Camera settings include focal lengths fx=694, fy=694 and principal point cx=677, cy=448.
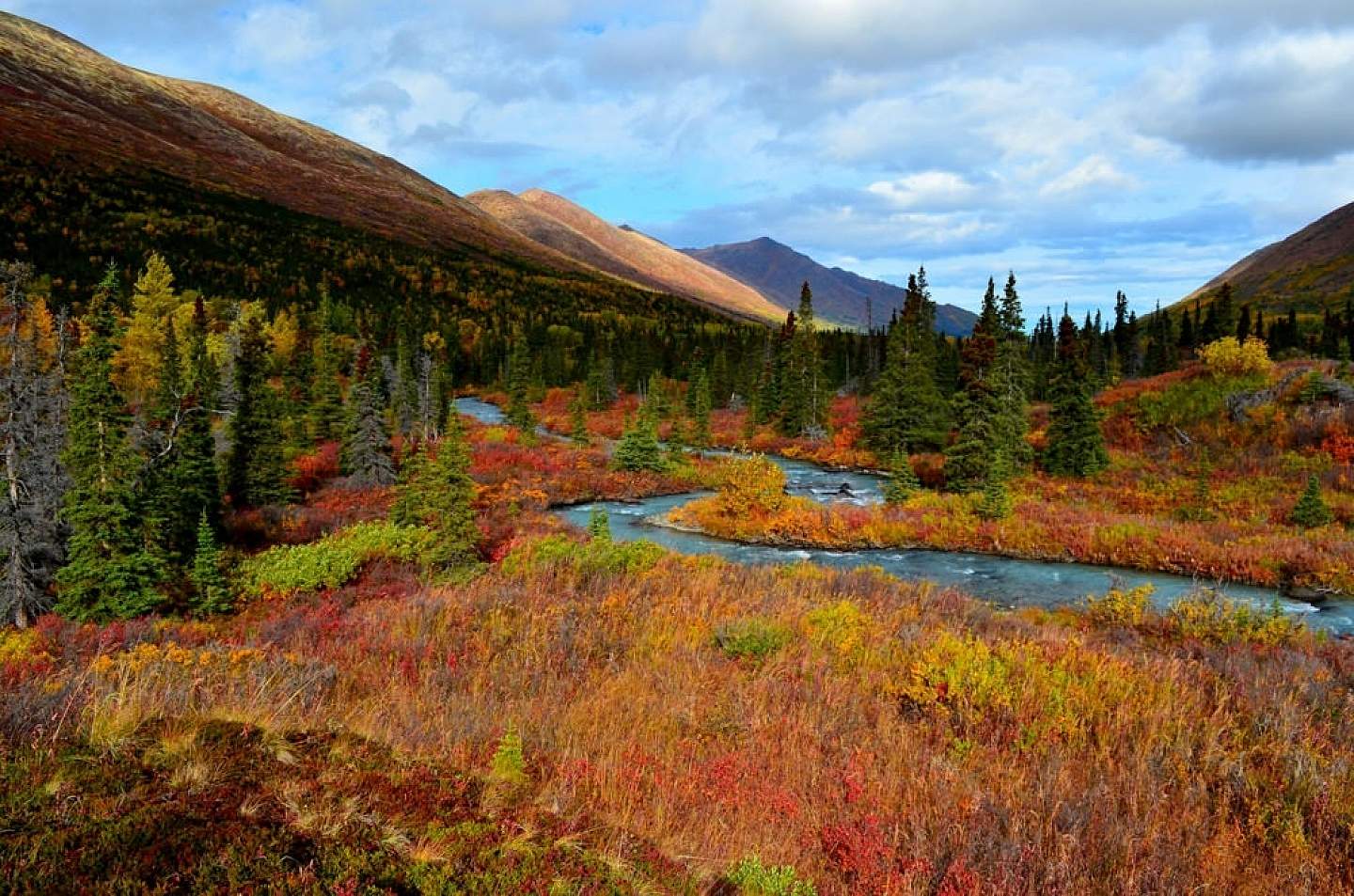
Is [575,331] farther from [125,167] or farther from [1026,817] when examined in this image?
[1026,817]

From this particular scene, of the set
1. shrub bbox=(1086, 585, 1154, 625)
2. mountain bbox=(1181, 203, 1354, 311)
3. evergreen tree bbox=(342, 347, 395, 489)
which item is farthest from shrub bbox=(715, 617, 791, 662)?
mountain bbox=(1181, 203, 1354, 311)

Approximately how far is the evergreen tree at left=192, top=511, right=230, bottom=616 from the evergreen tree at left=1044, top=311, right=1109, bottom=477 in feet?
115

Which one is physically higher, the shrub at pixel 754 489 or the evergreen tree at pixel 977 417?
the evergreen tree at pixel 977 417

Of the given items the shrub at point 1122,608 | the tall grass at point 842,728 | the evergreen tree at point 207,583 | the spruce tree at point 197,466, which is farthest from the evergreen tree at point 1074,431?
the spruce tree at point 197,466

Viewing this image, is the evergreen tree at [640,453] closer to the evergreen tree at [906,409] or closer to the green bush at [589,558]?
the evergreen tree at [906,409]

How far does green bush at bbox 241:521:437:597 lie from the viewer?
50.4 feet

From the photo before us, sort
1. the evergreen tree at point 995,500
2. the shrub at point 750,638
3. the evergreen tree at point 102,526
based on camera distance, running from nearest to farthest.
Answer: the shrub at point 750,638 → the evergreen tree at point 102,526 → the evergreen tree at point 995,500

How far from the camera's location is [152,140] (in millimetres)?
145625

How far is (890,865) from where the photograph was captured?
4.04 metres

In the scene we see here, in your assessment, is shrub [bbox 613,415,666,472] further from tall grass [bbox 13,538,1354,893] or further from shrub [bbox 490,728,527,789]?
shrub [bbox 490,728,527,789]

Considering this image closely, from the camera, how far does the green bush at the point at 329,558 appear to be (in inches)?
605

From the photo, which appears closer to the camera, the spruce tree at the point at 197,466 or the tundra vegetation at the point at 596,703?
the tundra vegetation at the point at 596,703

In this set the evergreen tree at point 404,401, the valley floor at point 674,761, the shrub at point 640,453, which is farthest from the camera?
the evergreen tree at point 404,401

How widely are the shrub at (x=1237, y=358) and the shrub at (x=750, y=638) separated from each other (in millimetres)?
42039
